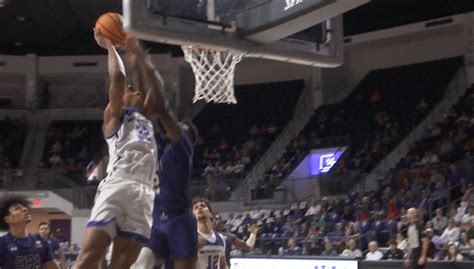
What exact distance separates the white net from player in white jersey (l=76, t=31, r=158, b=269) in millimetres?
1968

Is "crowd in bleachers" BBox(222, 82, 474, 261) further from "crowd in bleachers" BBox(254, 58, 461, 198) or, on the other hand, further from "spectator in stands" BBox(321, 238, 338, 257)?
"crowd in bleachers" BBox(254, 58, 461, 198)

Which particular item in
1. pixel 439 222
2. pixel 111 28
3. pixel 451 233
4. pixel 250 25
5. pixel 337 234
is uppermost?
pixel 250 25

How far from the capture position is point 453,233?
1261 cm

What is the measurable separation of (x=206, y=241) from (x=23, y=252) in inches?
62.4

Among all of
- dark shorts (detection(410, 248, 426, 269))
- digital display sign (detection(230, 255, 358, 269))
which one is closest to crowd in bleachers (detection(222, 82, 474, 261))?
digital display sign (detection(230, 255, 358, 269))

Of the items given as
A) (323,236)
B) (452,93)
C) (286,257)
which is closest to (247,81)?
(452,93)

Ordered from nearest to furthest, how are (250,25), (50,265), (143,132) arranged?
(143,132)
(250,25)
(50,265)

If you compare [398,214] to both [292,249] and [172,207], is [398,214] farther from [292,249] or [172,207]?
[172,207]

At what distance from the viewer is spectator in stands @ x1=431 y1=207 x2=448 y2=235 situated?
1367 centimetres

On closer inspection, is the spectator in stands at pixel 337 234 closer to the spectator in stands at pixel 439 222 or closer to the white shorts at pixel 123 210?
the spectator in stands at pixel 439 222

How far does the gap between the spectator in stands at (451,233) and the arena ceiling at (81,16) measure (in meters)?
10.9

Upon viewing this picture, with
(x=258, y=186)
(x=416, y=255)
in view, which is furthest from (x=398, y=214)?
(x=258, y=186)

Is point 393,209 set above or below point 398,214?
above

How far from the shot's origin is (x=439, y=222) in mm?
13867
